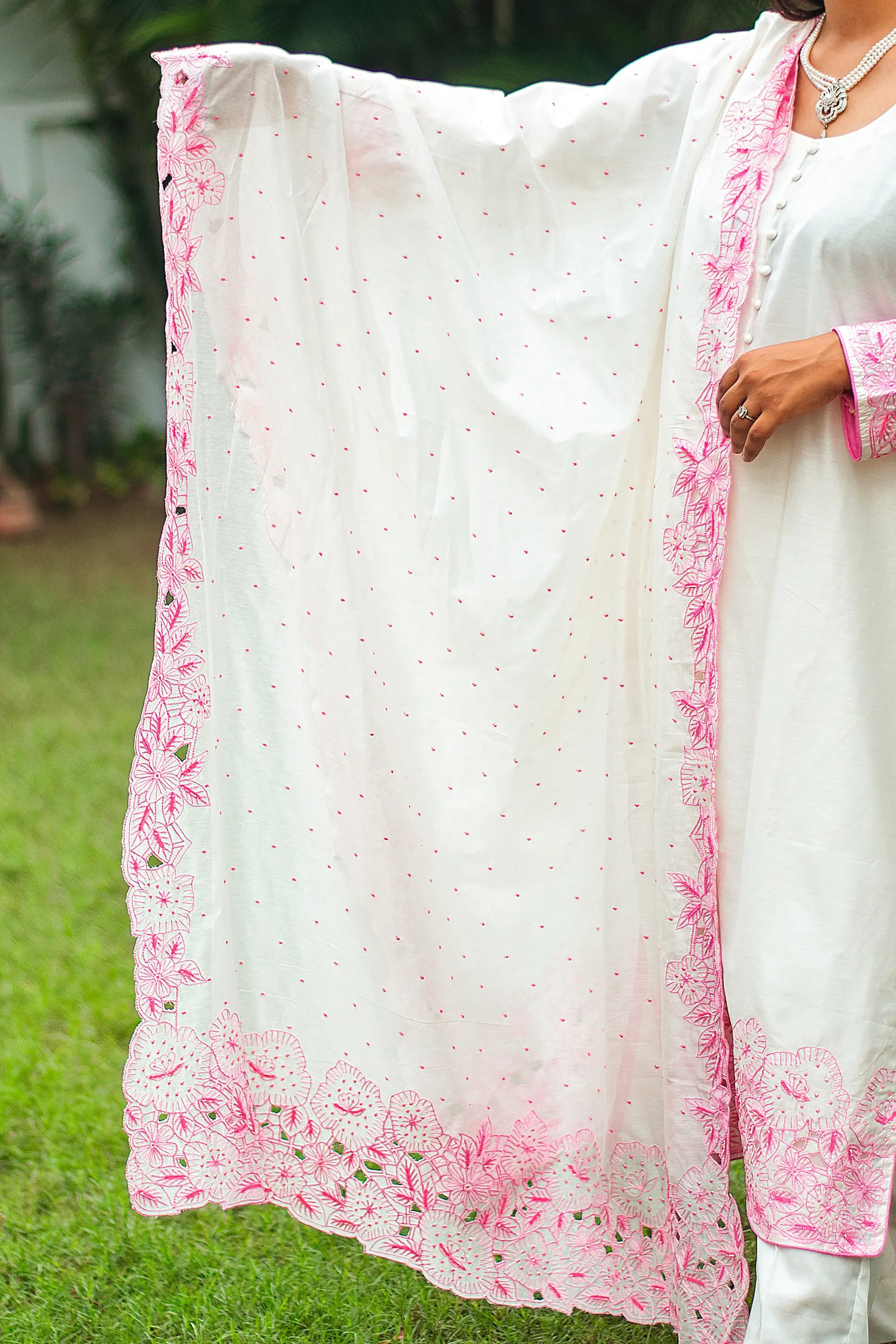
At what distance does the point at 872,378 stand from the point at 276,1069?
1.14 metres

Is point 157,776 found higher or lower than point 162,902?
higher

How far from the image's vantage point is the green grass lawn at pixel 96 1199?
1.93m

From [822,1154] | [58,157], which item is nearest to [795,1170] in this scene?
[822,1154]

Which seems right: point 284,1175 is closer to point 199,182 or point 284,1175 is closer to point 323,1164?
point 323,1164

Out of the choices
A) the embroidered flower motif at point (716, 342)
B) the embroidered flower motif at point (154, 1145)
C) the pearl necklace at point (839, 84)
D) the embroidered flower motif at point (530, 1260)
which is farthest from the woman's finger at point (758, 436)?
the embroidered flower motif at point (154, 1145)

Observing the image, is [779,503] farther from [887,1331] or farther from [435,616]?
[887,1331]

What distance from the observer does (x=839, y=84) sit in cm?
156

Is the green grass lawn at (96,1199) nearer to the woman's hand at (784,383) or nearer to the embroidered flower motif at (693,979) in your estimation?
the embroidered flower motif at (693,979)

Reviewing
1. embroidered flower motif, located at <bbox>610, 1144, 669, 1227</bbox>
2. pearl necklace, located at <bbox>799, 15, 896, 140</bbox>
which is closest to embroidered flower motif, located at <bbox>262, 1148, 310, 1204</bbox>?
embroidered flower motif, located at <bbox>610, 1144, 669, 1227</bbox>

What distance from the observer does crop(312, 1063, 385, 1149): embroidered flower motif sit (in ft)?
5.91

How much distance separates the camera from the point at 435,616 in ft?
6.08

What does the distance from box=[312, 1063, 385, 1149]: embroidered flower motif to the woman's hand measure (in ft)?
3.10

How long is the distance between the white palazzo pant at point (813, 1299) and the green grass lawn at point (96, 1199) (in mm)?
390

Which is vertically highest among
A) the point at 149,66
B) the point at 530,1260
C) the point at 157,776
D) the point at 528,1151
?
the point at 149,66
